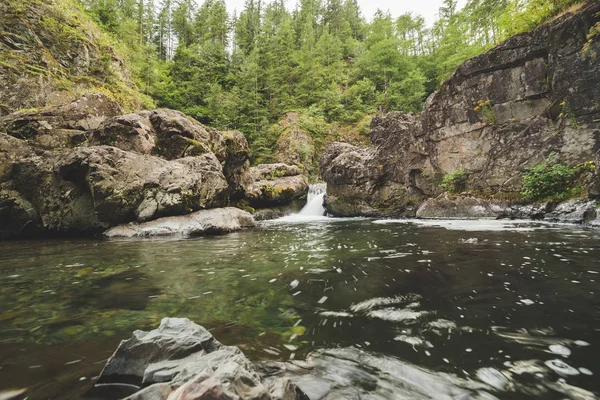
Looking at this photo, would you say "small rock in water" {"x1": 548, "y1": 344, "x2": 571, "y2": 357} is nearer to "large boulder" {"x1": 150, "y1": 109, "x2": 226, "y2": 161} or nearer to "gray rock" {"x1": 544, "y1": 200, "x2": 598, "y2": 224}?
"gray rock" {"x1": 544, "y1": 200, "x2": 598, "y2": 224}

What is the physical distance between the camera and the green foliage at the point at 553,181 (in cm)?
1124

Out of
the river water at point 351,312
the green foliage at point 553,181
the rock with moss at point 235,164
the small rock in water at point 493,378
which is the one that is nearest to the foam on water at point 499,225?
the green foliage at point 553,181

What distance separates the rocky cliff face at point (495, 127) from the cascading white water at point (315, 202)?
2.24 m

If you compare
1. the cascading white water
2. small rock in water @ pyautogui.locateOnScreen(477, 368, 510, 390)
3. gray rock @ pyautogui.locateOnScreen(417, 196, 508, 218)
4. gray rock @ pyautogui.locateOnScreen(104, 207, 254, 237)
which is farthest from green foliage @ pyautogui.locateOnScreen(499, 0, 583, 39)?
small rock in water @ pyautogui.locateOnScreen(477, 368, 510, 390)

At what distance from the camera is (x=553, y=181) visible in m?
11.8

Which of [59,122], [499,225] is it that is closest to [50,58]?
[59,122]

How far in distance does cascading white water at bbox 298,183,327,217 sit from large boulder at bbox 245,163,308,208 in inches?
34.0

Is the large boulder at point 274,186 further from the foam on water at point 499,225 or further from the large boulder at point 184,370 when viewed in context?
the large boulder at point 184,370

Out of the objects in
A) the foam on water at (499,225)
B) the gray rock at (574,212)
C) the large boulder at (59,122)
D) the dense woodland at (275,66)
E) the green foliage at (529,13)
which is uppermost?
the dense woodland at (275,66)

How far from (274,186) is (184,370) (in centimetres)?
1992

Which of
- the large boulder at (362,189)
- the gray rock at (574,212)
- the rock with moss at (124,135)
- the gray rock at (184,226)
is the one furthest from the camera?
the large boulder at (362,189)

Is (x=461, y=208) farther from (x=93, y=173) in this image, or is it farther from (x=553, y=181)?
(x=93, y=173)

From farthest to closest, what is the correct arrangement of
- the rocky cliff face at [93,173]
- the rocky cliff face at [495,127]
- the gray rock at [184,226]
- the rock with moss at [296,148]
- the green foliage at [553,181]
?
the rock with moss at [296,148] → the rocky cliff face at [495,127] → the green foliage at [553,181] → the rocky cliff face at [93,173] → the gray rock at [184,226]

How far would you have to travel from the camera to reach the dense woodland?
1294 inches
